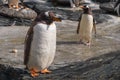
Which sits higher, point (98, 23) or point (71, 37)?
point (71, 37)

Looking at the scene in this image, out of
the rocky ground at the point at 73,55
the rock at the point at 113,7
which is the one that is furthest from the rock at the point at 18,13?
the rock at the point at 113,7

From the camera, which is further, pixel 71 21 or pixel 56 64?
pixel 71 21

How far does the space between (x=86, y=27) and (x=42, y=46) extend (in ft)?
13.2

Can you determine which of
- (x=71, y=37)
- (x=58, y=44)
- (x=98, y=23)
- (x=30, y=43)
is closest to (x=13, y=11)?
(x=98, y=23)

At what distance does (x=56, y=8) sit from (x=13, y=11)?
302 cm

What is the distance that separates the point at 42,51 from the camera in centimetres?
621

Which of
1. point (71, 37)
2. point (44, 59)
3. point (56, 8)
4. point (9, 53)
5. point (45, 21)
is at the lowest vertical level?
point (56, 8)

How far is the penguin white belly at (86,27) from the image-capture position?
32.8ft

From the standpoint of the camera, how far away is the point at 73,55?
8.41 meters

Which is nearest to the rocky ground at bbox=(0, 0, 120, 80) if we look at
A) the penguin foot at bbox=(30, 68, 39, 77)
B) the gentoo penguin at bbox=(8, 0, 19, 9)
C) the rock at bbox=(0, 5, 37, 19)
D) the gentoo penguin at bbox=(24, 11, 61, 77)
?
the penguin foot at bbox=(30, 68, 39, 77)

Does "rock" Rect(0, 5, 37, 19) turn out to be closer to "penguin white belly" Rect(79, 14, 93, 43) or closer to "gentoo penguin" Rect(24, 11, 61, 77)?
"penguin white belly" Rect(79, 14, 93, 43)

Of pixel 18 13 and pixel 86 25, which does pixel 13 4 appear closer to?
pixel 18 13

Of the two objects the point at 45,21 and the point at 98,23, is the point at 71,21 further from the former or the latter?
the point at 45,21

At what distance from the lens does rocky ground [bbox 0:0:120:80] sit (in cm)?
588
